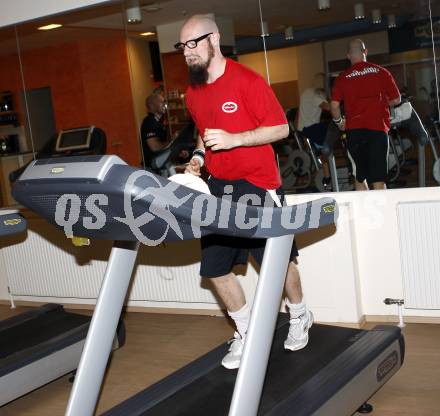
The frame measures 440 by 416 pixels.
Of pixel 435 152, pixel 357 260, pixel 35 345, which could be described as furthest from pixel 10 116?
pixel 435 152

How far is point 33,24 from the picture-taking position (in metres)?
4.43

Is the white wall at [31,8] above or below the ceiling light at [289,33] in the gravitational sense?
above

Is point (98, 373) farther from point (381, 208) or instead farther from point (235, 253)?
point (381, 208)

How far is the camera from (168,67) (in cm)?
398

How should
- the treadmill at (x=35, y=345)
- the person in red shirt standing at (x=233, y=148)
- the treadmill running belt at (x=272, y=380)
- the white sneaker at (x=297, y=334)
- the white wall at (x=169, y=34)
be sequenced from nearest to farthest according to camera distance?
the treadmill running belt at (x=272, y=380), the person in red shirt standing at (x=233, y=148), the white sneaker at (x=297, y=334), the treadmill at (x=35, y=345), the white wall at (x=169, y=34)

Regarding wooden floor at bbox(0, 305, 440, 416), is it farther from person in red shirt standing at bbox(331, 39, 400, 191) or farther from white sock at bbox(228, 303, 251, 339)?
person in red shirt standing at bbox(331, 39, 400, 191)

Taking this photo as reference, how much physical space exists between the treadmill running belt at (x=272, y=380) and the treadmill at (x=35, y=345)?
77 cm

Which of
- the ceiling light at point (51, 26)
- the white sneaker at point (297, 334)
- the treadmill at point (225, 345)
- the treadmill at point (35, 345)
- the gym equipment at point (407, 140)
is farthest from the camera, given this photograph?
the ceiling light at point (51, 26)

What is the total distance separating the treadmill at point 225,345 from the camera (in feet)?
5.80

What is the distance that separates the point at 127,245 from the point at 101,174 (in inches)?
33.8

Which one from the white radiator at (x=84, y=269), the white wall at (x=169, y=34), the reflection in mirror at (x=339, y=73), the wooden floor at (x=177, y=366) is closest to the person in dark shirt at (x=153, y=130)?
the white wall at (x=169, y=34)

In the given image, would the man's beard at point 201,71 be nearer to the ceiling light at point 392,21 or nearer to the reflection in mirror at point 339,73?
the reflection in mirror at point 339,73

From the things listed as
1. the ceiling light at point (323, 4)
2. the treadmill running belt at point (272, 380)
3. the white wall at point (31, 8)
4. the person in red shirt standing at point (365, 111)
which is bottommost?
the treadmill running belt at point (272, 380)

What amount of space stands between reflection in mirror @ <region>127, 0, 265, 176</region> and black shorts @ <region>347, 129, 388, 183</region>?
710 millimetres
